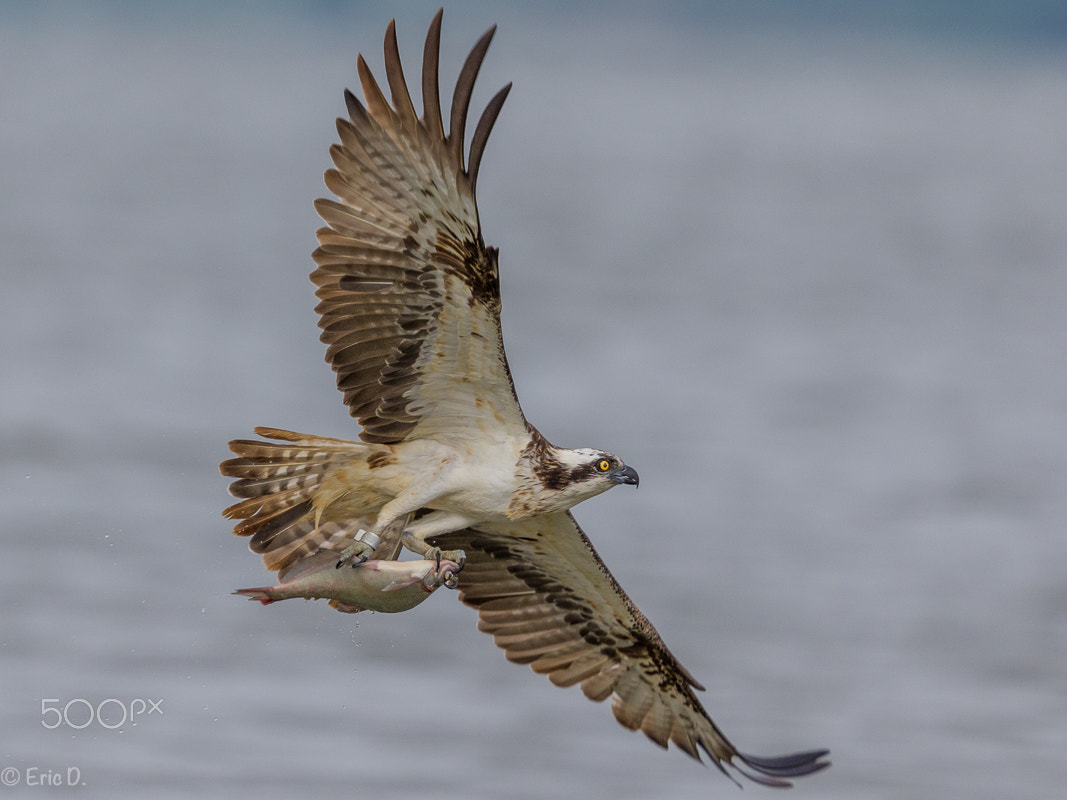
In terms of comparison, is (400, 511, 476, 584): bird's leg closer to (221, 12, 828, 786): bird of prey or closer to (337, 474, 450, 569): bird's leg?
(221, 12, 828, 786): bird of prey

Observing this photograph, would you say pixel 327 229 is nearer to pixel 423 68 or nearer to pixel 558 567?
pixel 423 68

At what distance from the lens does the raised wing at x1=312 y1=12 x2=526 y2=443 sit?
35.3ft

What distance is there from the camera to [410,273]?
1102 cm

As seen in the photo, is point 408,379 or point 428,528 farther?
point 428,528

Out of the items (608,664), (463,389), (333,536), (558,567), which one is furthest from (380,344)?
(608,664)

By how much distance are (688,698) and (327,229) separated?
5048mm

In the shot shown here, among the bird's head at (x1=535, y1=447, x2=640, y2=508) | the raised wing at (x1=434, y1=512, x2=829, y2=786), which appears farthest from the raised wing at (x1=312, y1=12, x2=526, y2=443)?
the raised wing at (x1=434, y1=512, x2=829, y2=786)

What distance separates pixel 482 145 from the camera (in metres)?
10.5

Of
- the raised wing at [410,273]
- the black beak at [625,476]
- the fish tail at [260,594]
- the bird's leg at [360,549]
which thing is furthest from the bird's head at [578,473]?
the fish tail at [260,594]

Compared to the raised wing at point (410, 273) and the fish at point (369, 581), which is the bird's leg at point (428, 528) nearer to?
the raised wing at point (410, 273)

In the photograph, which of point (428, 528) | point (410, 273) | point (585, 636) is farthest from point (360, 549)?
point (585, 636)

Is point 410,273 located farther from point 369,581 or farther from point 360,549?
point 369,581

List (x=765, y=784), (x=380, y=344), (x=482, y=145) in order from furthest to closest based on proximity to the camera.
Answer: (x=765, y=784)
(x=380, y=344)
(x=482, y=145)

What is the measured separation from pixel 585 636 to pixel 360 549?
3.26 meters
